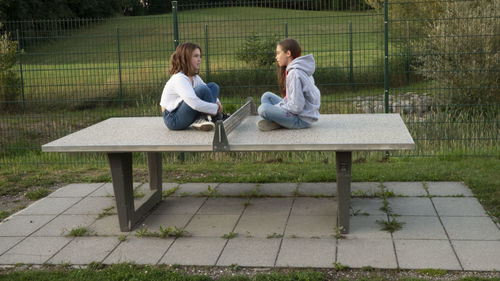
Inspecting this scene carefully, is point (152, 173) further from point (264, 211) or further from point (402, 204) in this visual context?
point (402, 204)

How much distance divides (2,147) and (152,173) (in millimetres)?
5130

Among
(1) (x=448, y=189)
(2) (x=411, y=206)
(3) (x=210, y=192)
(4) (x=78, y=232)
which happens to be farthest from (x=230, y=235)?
(1) (x=448, y=189)

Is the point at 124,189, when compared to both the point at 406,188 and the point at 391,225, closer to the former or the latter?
the point at 391,225

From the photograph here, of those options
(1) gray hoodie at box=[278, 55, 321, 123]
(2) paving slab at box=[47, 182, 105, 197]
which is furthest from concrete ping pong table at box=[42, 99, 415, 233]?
(2) paving slab at box=[47, 182, 105, 197]

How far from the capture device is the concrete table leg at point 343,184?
503 centimetres

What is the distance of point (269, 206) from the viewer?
20.1 ft

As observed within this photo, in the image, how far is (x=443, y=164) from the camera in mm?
7613

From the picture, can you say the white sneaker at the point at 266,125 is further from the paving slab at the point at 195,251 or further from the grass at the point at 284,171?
the grass at the point at 284,171

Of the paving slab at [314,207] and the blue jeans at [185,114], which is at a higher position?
the blue jeans at [185,114]

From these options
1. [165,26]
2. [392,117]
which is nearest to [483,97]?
[392,117]

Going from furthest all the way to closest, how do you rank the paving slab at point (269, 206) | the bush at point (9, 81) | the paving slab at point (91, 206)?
the bush at point (9, 81)
the paving slab at point (91, 206)
the paving slab at point (269, 206)

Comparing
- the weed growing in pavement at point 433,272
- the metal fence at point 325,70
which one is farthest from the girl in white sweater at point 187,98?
the metal fence at point 325,70

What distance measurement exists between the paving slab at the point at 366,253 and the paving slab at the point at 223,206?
4.50ft

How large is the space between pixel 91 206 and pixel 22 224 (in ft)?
2.46
